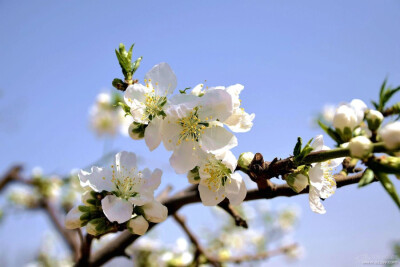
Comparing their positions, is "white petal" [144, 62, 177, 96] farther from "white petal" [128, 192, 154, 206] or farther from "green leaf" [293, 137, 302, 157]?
"green leaf" [293, 137, 302, 157]

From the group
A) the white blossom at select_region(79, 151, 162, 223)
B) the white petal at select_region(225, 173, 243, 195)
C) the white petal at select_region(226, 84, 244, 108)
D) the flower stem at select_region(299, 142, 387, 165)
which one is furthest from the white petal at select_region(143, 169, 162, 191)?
the flower stem at select_region(299, 142, 387, 165)

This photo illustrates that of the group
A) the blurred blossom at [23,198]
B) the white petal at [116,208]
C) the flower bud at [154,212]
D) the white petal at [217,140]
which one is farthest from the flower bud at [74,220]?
the blurred blossom at [23,198]

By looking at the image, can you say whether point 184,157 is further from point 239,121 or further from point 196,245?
point 196,245

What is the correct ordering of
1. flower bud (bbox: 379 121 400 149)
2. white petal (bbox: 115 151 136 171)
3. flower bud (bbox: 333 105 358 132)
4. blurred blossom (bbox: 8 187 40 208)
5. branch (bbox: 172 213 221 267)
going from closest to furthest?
flower bud (bbox: 379 121 400 149) < flower bud (bbox: 333 105 358 132) < white petal (bbox: 115 151 136 171) < branch (bbox: 172 213 221 267) < blurred blossom (bbox: 8 187 40 208)

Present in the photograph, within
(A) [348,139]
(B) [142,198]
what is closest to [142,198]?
(B) [142,198]

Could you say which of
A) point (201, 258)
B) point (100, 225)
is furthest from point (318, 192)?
point (201, 258)

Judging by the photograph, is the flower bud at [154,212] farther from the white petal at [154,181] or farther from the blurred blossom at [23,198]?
the blurred blossom at [23,198]

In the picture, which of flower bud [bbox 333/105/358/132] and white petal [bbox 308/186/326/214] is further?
white petal [bbox 308/186/326/214]

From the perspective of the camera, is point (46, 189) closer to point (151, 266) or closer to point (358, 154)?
point (151, 266)
